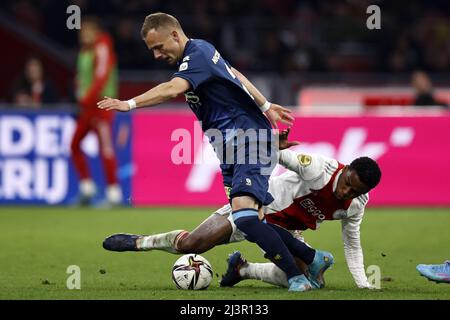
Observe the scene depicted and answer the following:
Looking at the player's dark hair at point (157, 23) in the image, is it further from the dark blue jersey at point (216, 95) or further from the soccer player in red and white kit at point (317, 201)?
the soccer player in red and white kit at point (317, 201)

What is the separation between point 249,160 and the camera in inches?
310

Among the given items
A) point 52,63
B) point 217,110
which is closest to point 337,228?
point 217,110

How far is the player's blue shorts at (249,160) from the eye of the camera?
779cm

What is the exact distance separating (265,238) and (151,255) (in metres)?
3.10

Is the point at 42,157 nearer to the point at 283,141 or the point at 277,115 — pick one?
the point at 277,115

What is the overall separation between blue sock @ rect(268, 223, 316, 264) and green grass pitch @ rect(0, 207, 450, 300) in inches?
10.6

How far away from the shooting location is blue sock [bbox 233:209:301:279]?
7.65m

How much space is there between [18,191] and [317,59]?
652cm

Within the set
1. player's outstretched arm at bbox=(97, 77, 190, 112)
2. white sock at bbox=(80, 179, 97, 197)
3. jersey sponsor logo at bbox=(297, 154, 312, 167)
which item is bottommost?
white sock at bbox=(80, 179, 97, 197)

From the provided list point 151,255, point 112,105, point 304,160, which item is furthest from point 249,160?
point 151,255

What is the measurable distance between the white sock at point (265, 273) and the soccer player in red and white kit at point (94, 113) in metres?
6.52

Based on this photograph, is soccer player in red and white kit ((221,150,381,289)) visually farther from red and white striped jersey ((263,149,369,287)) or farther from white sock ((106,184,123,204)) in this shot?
white sock ((106,184,123,204))

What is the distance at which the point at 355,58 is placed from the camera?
67.4 ft

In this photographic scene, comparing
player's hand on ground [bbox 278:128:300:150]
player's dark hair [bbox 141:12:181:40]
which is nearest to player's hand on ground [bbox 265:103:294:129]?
player's hand on ground [bbox 278:128:300:150]
